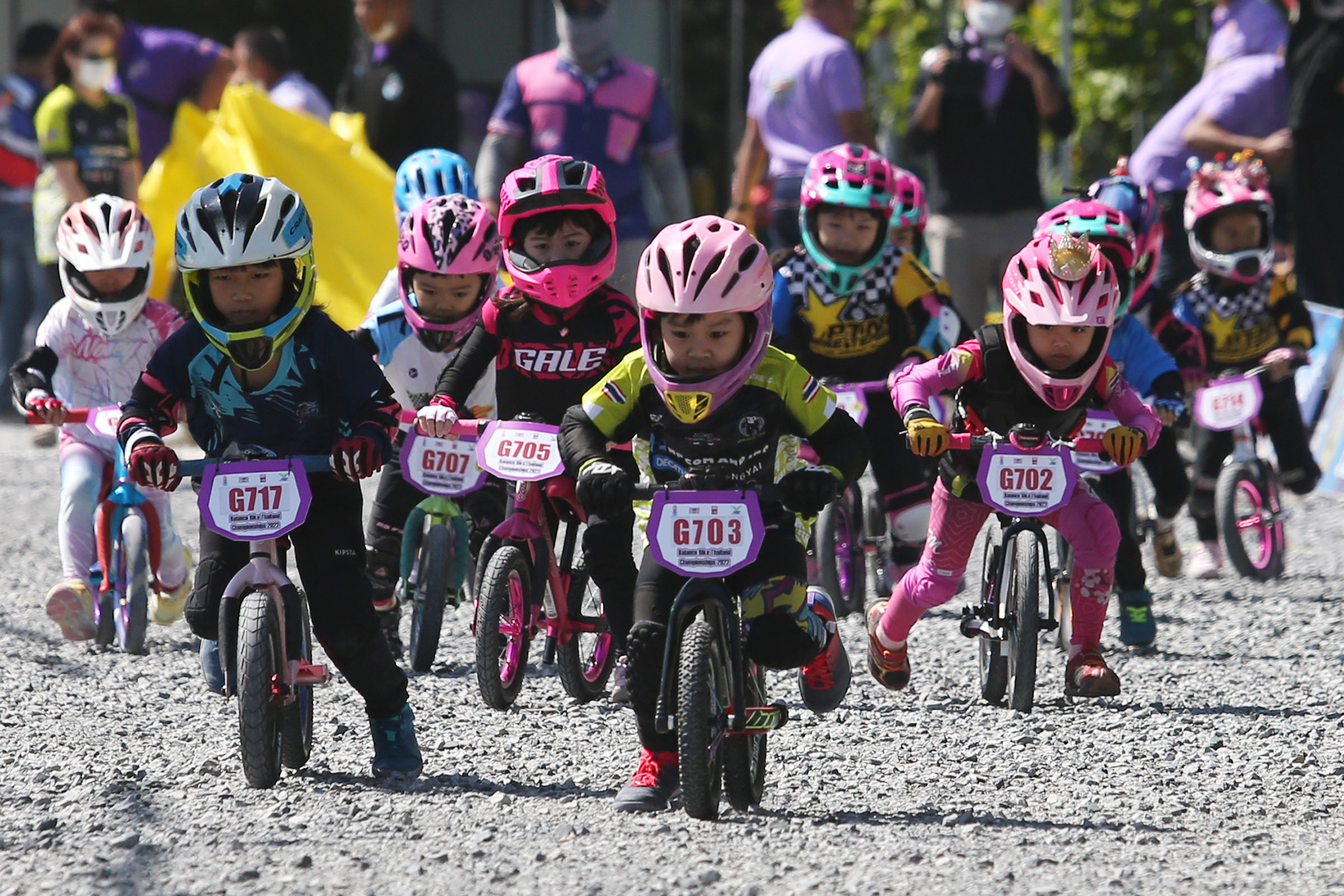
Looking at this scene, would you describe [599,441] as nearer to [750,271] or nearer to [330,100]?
[750,271]

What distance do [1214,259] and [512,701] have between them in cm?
425

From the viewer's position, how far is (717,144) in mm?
24078

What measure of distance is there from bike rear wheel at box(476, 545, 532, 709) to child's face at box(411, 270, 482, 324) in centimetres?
119

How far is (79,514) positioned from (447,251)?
1676mm

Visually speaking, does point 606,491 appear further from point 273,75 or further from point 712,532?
point 273,75

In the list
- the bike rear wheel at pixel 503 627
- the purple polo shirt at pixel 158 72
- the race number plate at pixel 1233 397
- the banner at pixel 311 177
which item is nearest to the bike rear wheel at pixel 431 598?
the bike rear wheel at pixel 503 627

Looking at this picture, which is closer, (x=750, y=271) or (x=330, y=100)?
(x=750, y=271)

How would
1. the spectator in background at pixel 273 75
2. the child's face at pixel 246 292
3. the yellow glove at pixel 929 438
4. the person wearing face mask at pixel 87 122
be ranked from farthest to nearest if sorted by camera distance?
the spectator in background at pixel 273 75
the person wearing face mask at pixel 87 122
the yellow glove at pixel 929 438
the child's face at pixel 246 292

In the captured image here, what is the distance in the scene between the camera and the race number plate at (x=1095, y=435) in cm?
678

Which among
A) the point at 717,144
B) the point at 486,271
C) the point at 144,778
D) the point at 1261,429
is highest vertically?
the point at 717,144

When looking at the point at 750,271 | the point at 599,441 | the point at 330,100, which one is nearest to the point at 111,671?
the point at 599,441

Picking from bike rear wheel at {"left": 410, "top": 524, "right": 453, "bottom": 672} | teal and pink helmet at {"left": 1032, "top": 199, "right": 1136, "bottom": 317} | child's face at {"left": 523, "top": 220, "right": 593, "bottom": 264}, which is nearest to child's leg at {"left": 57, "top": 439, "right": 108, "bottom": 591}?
bike rear wheel at {"left": 410, "top": 524, "right": 453, "bottom": 672}

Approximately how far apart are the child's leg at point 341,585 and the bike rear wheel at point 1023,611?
2002mm

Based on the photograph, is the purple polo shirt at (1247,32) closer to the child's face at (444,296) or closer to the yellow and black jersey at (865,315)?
the yellow and black jersey at (865,315)
